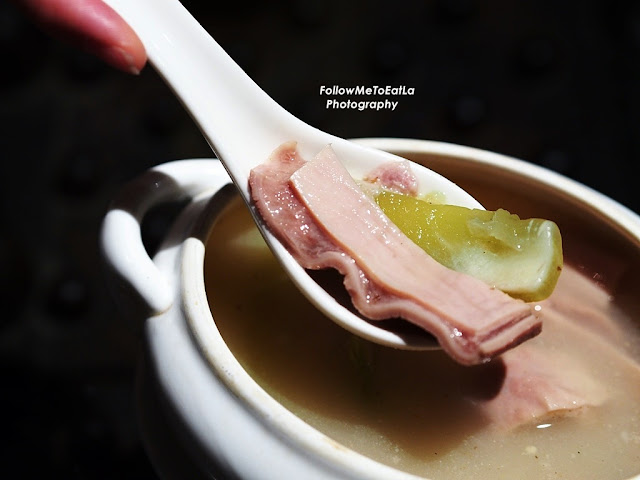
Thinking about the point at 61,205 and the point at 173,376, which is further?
the point at 61,205

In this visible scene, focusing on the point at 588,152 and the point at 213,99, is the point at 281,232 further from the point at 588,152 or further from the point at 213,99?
the point at 588,152

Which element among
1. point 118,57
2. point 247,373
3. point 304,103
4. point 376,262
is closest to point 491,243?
point 376,262

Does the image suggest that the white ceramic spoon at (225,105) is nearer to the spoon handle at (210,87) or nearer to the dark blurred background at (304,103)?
the spoon handle at (210,87)

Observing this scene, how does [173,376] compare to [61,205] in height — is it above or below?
above

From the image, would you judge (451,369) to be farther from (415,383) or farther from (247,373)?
(247,373)

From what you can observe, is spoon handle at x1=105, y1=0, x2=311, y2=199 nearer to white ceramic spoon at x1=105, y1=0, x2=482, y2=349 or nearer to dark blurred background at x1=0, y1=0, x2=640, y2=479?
white ceramic spoon at x1=105, y1=0, x2=482, y2=349

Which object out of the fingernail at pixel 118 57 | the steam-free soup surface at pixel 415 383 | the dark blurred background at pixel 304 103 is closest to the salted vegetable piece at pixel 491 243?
the steam-free soup surface at pixel 415 383

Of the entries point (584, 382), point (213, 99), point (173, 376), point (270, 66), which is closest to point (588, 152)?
point (270, 66)
